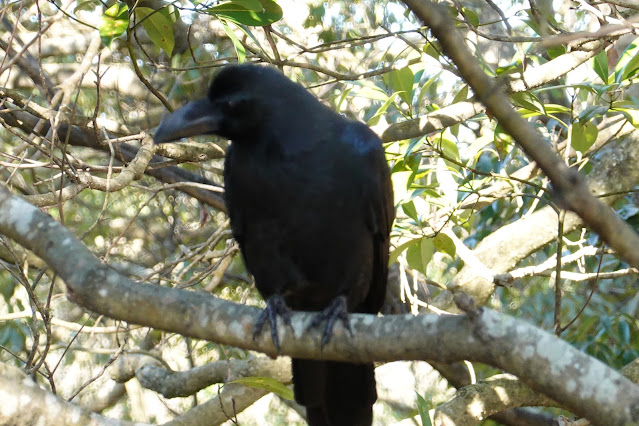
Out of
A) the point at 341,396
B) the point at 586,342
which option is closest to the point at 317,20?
the point at 586,342

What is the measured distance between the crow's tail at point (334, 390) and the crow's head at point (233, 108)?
1.06 metres

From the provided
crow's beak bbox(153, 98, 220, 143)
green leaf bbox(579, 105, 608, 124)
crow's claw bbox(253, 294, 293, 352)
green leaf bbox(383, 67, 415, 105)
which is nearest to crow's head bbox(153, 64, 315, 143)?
crow's beak bbox(153, 98, 220, 143)

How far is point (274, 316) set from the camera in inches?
101

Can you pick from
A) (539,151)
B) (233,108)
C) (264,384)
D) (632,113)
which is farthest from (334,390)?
(539,151)

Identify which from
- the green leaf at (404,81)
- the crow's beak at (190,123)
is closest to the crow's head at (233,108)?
the crow's beak at (190,123)

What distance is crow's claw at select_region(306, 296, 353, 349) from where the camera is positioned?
2301 millimetres

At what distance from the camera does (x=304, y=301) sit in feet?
10.4

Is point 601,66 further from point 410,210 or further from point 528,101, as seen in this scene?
point 410,210

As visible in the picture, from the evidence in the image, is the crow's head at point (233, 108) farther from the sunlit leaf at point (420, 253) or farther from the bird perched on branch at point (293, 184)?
the sunlit leaf at point (420, 253)

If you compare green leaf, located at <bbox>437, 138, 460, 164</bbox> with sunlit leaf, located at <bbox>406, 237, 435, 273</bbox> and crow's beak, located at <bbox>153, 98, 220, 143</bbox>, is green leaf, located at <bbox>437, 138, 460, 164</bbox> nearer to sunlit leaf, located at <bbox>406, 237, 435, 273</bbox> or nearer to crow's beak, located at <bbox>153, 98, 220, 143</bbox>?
sunlit leaf, located at <bbox>406, 237, 435, 273</bbox>

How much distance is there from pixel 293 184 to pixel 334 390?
1001 mm

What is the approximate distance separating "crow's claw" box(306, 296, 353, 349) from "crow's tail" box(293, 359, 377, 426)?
0.48 m

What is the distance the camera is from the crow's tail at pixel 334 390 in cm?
323

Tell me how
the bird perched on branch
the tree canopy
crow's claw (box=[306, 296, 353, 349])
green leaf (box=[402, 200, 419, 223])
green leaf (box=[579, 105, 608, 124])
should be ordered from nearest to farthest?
the tree canopy → crow's claw (box=[306, 296, 353, 349]) → the bird perched on branch → green leaf (box=[579, 105, 608, 124]) → green leaf (box=[402, 200, 419, 223])
